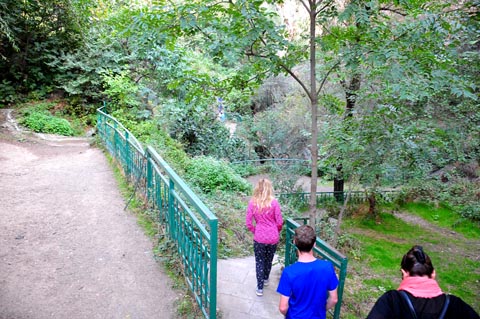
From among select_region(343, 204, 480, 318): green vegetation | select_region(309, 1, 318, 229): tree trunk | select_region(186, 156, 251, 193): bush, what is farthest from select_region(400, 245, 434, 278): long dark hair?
select_region(186, 156, 251, 193): bush

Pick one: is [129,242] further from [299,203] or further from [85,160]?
[299,203]

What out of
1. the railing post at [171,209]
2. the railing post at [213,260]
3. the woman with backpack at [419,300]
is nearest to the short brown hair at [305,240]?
the woman with backpack at [419,300]

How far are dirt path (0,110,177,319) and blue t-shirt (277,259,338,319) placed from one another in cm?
172

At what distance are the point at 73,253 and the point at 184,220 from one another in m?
2.14

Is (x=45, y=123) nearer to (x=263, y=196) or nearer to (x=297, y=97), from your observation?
(x=297, y=97)

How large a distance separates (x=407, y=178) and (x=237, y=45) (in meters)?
7.12

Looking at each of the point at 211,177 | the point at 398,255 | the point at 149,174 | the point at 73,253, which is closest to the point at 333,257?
the point at 149,174

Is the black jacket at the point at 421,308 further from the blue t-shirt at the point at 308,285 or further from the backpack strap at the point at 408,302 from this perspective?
the blue t-shirt at the point at 308,285

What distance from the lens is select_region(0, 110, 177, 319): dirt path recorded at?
403 centimetres

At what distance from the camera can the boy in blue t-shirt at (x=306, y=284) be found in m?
2.83

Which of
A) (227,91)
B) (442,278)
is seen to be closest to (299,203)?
(442,278)

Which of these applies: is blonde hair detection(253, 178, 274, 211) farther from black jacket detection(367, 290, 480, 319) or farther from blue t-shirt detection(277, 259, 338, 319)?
black jacket detection(367, 290, 480, 319)

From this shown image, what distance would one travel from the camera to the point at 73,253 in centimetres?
515

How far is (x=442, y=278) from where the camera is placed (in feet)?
29.2
